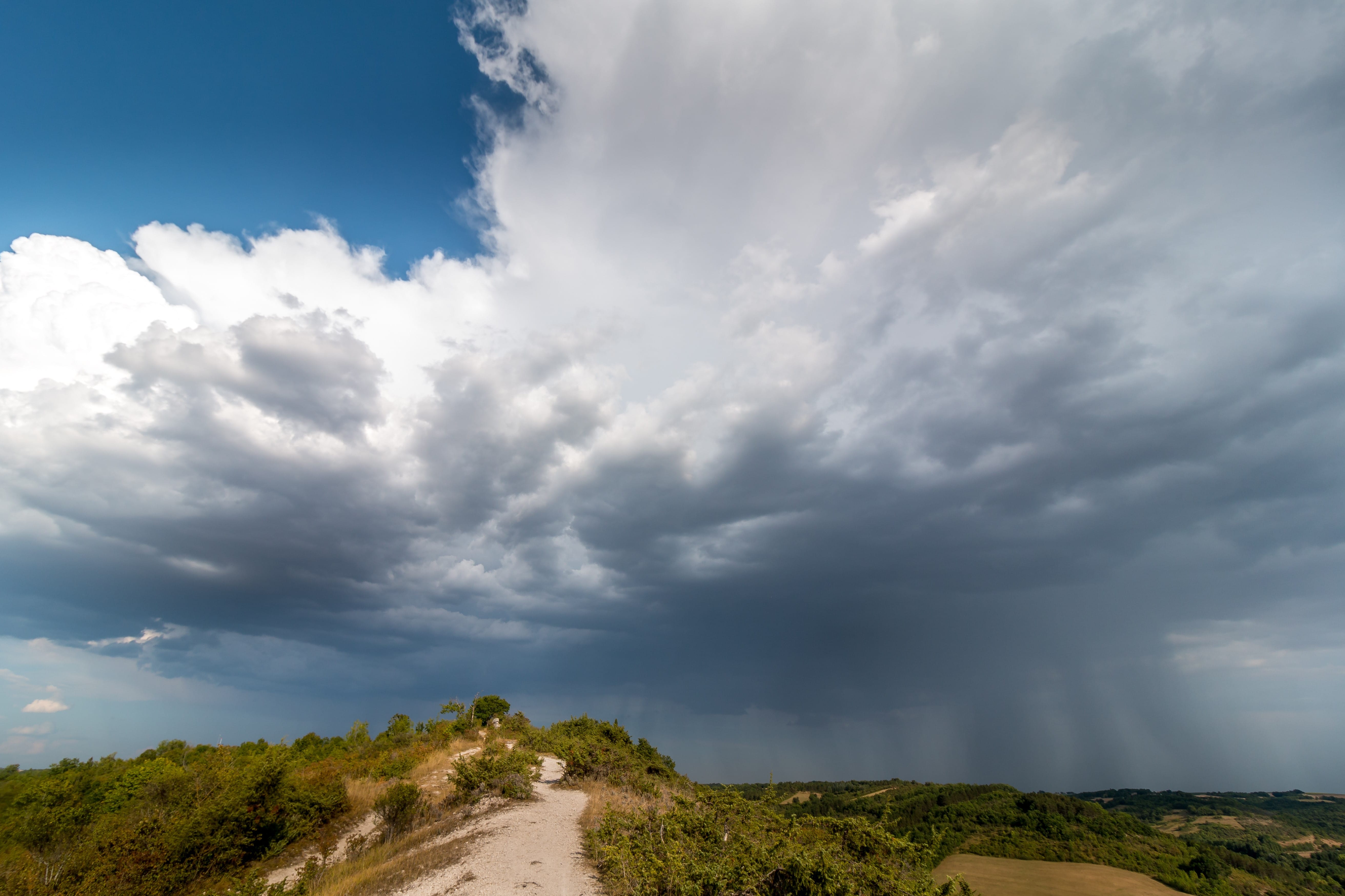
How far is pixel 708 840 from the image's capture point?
12031mm

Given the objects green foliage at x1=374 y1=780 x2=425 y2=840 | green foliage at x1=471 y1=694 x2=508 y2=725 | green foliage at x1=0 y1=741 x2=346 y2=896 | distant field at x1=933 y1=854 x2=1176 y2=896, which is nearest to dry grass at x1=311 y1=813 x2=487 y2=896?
green foliage at x1=374 y1=780 x2=425 y2=840

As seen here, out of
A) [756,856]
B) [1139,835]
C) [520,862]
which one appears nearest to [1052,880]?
[1139,835]

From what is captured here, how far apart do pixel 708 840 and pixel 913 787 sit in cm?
6614

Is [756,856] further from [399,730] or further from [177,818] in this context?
[399,730]

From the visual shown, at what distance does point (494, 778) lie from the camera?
22.7 meters

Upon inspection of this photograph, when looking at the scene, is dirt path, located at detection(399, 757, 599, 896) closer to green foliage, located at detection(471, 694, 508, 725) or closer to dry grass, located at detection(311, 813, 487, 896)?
dry grass, located at detection(311, 813, 487, 896)

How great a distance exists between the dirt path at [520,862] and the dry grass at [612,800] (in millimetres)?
581

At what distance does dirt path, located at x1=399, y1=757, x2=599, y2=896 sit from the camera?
12.5 metres

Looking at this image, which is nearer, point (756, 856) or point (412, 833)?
point (756, 856)

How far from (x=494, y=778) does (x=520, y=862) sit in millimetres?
9440

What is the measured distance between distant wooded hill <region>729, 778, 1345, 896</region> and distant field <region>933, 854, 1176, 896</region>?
3.04 feet

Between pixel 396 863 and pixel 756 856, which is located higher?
pixel 756 856

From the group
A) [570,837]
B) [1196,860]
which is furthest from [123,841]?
[1196,860]

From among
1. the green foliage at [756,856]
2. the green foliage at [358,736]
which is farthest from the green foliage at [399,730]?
the green foliage at [756,856]
